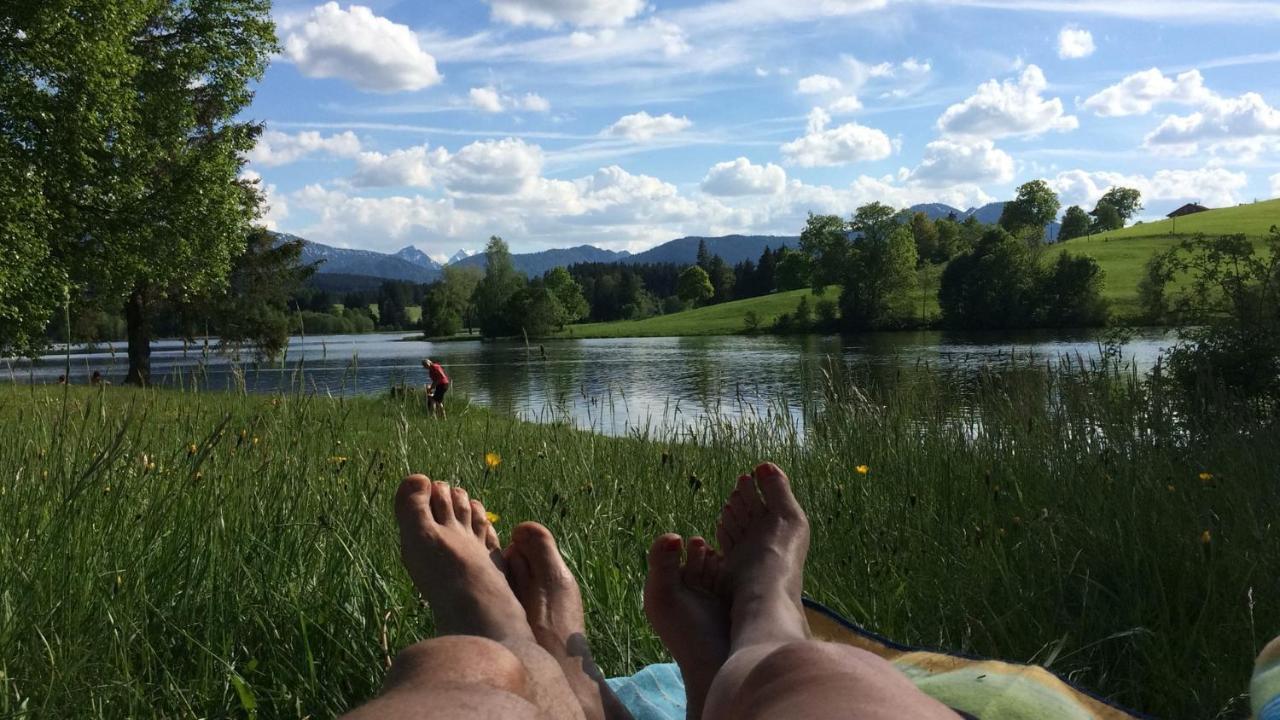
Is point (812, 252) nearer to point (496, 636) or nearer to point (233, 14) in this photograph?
point (233, 14)

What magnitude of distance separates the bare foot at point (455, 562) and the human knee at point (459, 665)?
16.1 inches

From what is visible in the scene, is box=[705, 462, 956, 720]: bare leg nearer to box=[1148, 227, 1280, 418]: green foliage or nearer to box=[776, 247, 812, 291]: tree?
box=[1148, 227, 1280, 418]: green foliage

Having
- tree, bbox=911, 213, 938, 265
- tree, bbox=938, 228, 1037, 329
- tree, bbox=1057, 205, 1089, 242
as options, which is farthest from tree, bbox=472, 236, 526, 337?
tree, bbox=1057, 205, 1089, 242

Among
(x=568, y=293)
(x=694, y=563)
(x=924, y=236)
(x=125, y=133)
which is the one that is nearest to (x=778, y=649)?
(x=694, y=563)

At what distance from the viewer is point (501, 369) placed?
28.7 metres

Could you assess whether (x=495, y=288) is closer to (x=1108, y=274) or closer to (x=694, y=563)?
(x=1108, y=274)

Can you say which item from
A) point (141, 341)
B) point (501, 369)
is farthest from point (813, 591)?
point (501, 369)

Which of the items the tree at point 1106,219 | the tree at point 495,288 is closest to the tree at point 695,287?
the tree at point 495,288

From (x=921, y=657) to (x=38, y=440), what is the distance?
2.65 metres

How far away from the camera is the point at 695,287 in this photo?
84625 millimetres

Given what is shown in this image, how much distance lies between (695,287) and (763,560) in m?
83.4

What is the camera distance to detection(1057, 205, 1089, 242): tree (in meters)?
71.8

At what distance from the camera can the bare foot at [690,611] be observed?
1637 mm

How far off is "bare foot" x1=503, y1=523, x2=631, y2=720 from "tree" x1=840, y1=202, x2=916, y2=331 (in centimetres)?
4993
